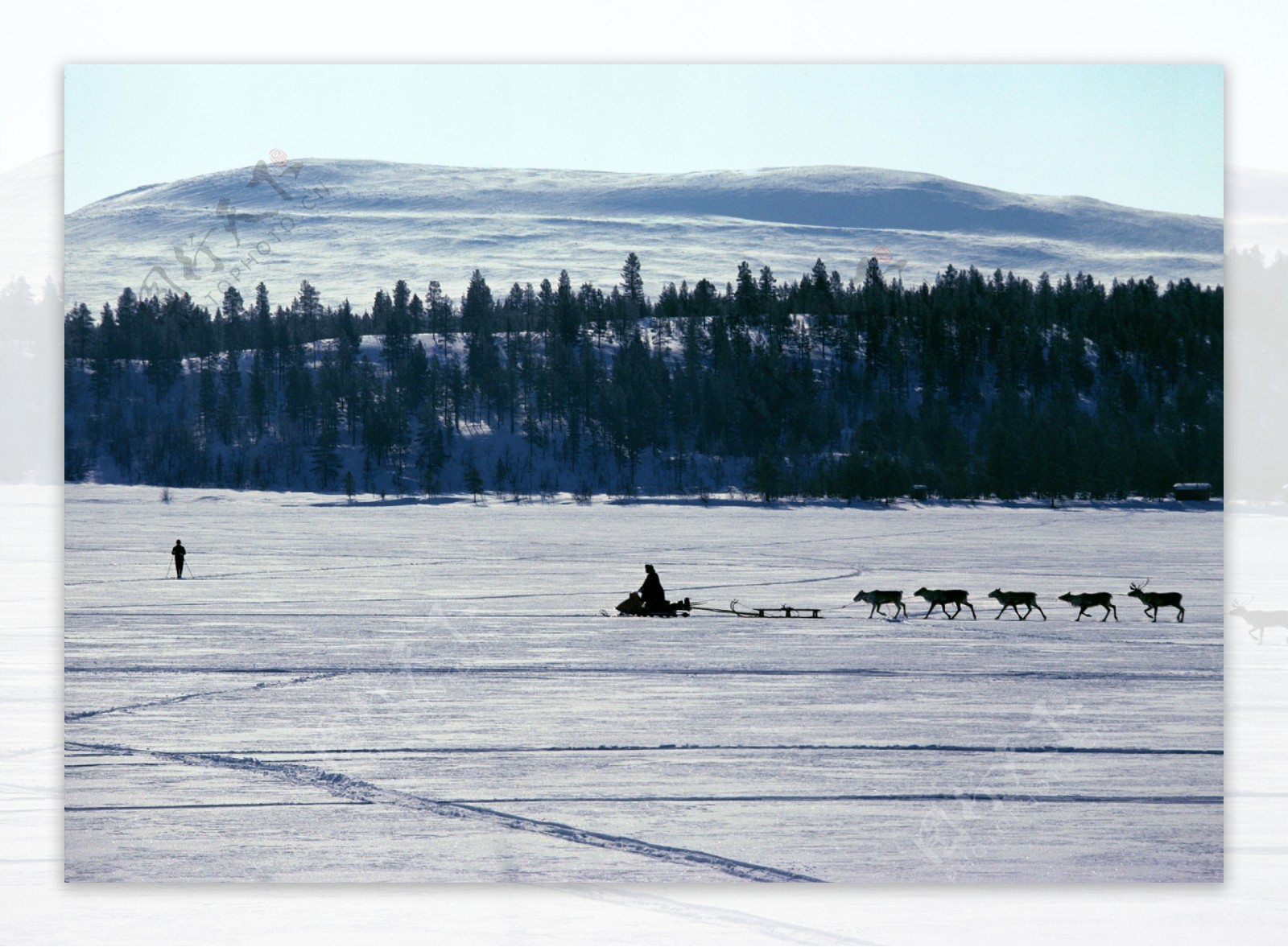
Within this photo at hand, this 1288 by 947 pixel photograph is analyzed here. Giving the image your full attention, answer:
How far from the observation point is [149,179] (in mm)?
6711

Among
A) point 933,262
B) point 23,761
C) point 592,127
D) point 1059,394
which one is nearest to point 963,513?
point 1059,394

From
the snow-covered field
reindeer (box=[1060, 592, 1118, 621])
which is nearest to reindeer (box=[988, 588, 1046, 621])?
the snow-covered field

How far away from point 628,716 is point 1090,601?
14.8ft

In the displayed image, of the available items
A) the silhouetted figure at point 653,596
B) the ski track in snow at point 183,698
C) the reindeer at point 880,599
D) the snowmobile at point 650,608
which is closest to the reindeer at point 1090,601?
the reindeer at point 880,599

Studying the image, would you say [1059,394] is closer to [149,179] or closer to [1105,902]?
[1105,902]

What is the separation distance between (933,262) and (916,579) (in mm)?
5837

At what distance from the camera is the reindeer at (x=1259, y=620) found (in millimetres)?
6930

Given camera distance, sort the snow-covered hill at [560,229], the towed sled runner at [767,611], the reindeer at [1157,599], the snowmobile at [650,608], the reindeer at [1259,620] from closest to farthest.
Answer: the snow-covered hill at [560,229]
the reindeer at [1259,620]
the reindeer at [1157,599]
the snowmobile at [650,608]
the towed sled runner at [767,611]

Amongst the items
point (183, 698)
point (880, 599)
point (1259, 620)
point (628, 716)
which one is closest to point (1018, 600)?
point (880, 599)

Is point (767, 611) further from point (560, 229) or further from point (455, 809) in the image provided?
point (455, 809)

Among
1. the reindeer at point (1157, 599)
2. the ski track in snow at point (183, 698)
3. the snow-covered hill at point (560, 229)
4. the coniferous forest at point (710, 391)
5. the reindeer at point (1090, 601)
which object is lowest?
the ski track in snow at point (183, 698)

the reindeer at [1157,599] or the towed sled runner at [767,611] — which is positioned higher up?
the reindeer at [1157,599]

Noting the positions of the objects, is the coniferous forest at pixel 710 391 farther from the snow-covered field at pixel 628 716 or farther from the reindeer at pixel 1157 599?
the reindeer at pixel 1157 599

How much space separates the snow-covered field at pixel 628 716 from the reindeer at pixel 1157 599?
0.10 metres
